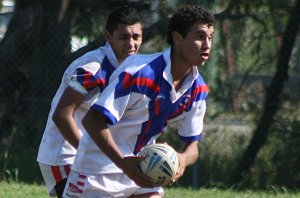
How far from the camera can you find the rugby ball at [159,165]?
4523 mm

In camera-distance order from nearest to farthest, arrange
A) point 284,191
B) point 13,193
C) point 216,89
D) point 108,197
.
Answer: point 108,197 < point 13,193 < point 284,191 < point 216,89

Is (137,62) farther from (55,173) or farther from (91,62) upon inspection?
(55,173)

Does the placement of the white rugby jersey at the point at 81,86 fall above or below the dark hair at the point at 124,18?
below

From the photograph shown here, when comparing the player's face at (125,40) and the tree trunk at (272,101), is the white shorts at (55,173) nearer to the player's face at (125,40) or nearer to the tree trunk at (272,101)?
the player's face at (125,40)

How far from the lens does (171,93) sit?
4.79m

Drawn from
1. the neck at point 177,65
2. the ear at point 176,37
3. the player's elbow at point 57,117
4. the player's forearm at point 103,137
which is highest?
the ear at point 176,37

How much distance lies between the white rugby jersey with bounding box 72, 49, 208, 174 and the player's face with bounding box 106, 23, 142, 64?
0.79m

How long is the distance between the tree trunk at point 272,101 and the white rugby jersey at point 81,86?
5164 mm

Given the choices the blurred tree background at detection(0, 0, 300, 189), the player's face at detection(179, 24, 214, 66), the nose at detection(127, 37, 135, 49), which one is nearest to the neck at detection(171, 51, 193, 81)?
the player's face at detection(179, 24, 214, 66)

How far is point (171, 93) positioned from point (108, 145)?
46cm

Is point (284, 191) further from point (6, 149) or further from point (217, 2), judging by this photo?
point (6, 149)

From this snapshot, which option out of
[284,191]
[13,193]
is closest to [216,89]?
[284,191]

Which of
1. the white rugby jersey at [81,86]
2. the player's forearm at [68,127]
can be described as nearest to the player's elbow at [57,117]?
the player's forearm at [68,127]

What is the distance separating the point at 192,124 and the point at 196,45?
69cm
